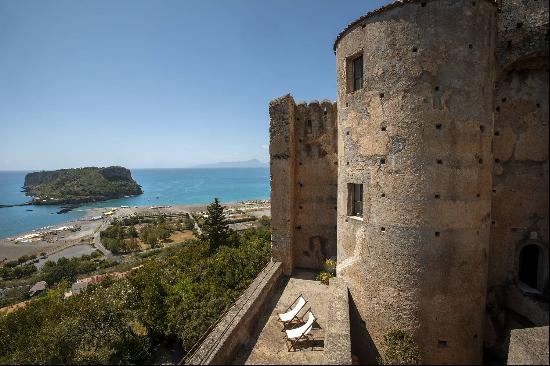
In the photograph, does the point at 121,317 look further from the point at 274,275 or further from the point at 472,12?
the point at 472,12

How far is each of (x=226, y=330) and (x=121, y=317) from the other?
8.19m

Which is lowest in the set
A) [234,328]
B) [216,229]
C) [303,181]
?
[216,229]

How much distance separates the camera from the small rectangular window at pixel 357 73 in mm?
10719

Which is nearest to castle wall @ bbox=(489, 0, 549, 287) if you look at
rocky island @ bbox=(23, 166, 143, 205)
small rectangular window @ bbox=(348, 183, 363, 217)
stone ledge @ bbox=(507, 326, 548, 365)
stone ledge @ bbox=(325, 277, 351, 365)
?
stone ledge @ bbox=(507, 326, 548, 365)

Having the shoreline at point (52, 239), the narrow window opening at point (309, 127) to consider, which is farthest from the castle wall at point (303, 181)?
the shoreline at point (52, 239)

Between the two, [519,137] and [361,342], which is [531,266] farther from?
[361,342]

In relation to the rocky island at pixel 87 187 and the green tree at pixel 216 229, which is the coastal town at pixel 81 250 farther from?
the rocky island at pixel 87 187

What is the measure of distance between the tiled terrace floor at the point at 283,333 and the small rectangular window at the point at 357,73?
8.95 m

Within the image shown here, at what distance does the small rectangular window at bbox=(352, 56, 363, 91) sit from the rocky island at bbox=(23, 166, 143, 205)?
16188cm

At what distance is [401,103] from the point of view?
9.28 metres

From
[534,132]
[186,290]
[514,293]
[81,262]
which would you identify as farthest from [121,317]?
[81,262]

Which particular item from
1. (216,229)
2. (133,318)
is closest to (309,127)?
(133,318)

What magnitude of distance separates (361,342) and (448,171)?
6422 mm

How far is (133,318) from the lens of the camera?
16031 millimetres
